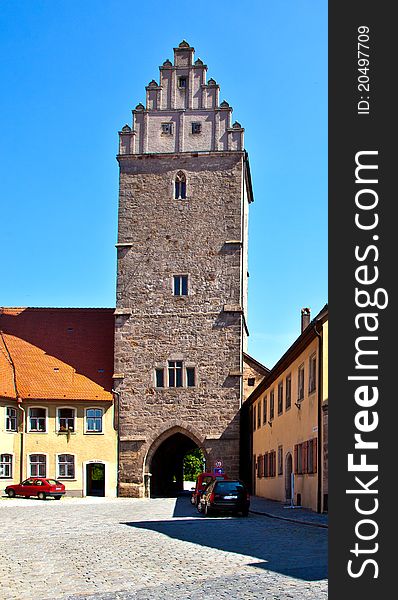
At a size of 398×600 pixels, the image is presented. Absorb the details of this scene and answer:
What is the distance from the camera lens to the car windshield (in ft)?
84.8

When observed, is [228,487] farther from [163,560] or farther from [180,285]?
[180,285]

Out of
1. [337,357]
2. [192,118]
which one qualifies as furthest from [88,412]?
[337,357]

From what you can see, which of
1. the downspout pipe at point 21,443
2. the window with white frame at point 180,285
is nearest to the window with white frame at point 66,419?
the downspout pipe at point 21,443

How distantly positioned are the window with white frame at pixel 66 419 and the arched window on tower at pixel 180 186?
1200cm

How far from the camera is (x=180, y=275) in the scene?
44.6m

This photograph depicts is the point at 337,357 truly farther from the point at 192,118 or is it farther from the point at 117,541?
the point at 192,118

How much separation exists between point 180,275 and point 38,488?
489 inches

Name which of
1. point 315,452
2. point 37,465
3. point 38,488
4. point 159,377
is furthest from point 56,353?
point 315,452

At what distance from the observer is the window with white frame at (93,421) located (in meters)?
43.0

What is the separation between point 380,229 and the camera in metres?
5.74

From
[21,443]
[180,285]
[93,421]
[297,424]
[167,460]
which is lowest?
[167,460]

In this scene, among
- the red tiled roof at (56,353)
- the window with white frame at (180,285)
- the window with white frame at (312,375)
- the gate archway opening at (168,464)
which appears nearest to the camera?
the window with white frame at (312,375)

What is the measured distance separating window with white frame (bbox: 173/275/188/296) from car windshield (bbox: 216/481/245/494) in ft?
62.6

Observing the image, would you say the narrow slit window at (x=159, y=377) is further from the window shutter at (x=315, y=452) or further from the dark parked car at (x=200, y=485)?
the window shutter at (x=315, y=452)
